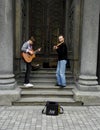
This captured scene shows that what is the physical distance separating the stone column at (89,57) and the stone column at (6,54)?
217 centimetres

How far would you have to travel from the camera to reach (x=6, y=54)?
8.39m

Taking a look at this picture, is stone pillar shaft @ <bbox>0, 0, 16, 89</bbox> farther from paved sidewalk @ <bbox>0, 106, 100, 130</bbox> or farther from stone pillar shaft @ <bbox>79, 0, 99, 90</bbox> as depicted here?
stone pillar shaft @ <bbox>79, 0, 99, 90</bbox>

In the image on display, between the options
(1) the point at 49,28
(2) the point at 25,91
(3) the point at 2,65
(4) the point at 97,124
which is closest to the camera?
(4) the point at 97,124

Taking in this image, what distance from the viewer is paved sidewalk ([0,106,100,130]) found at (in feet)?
20.8

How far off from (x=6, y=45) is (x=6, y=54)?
29cm

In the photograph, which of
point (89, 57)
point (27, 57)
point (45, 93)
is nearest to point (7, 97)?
point (45, 93)

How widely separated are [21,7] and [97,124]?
5.59 meters

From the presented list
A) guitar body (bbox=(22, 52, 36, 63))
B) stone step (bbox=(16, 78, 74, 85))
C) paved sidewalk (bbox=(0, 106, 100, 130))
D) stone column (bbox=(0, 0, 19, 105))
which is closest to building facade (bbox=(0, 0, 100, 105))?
stone column (bbox=(0, 0, 19, 105))

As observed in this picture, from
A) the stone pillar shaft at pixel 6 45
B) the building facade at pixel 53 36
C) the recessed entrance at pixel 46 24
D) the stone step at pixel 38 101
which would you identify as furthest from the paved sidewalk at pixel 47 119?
the recessed entrance at pixel 46 24

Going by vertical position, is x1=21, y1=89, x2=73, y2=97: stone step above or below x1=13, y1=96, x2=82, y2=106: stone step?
above

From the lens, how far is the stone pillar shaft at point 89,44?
8.46 meters

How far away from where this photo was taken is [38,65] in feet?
35.1

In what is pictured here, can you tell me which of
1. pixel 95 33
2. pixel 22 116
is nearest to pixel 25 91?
pixel 22 116

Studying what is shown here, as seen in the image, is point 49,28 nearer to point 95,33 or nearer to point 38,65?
point 38,65
